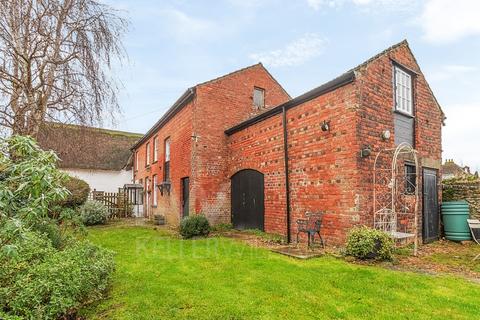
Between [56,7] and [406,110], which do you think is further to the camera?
[406,110]

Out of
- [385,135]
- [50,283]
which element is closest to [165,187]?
[385,135]

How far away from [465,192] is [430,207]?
2.06 m

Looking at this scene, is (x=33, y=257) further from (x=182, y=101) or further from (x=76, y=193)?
(x=76, y=193)

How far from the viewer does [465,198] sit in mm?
10148

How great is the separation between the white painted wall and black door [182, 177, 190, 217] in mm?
13721

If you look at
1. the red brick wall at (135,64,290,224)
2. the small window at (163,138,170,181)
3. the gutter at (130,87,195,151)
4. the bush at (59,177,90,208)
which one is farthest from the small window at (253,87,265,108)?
the bush at (59,177,90,208)

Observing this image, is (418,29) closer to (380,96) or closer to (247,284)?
(380,96)

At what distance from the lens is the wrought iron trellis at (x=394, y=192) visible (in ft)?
24.7

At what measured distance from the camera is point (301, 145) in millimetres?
8977

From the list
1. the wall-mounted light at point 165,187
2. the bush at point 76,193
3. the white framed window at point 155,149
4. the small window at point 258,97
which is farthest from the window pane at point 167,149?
the small window at point 258,97

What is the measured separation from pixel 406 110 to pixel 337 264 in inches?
224

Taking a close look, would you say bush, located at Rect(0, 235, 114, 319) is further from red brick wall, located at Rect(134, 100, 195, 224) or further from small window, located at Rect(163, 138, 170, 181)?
small window, located at Rect(163, 138, 170, 181)

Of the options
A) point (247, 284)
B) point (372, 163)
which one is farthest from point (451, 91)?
point (247, 284)

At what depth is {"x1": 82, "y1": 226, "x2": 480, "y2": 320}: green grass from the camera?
3.79 meters
